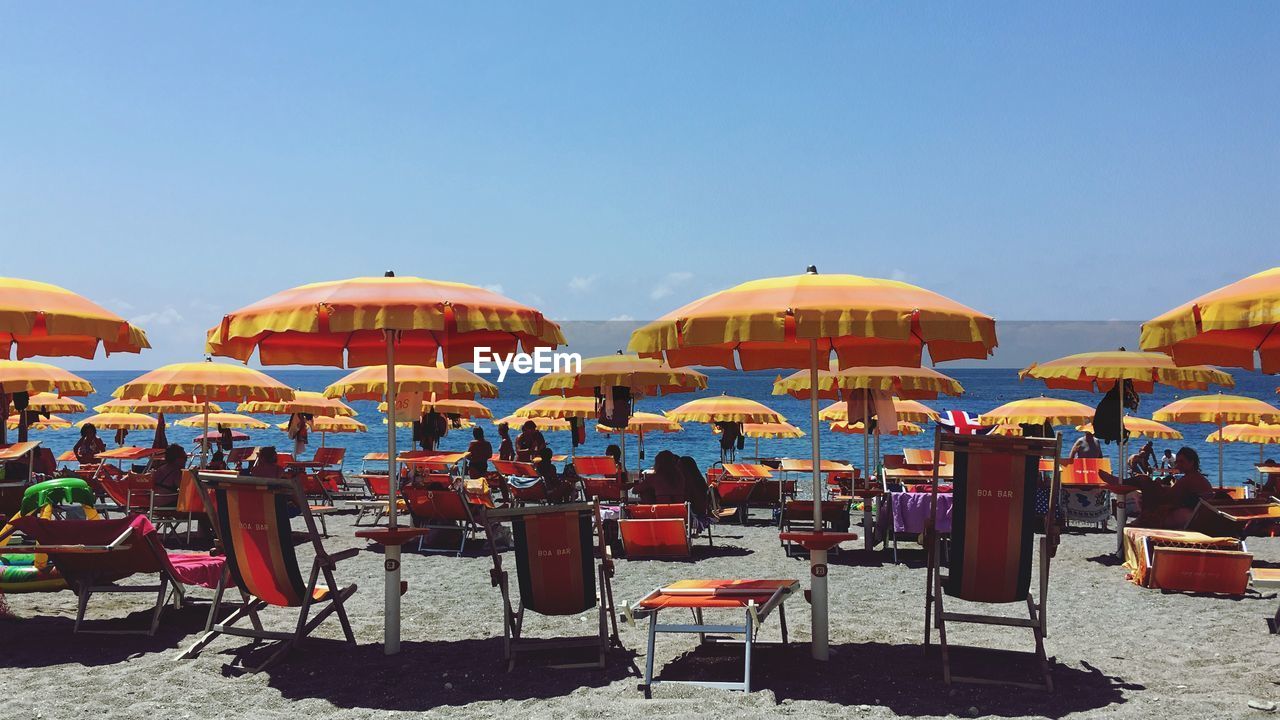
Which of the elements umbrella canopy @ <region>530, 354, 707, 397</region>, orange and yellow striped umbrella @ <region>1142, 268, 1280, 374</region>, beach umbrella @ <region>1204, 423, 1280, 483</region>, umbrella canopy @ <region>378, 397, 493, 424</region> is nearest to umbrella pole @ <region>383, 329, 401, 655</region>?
orange and yellow striped umbrella @ <region>1142, 268, 1280, 374</region>

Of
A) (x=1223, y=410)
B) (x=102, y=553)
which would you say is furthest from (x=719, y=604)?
(x=1223, y=410)

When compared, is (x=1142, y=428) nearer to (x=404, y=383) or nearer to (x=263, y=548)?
(x=404, y=383)

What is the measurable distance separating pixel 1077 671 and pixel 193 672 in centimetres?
449

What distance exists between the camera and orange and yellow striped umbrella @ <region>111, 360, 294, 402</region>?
10.3 meters

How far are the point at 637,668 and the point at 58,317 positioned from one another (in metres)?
4.01

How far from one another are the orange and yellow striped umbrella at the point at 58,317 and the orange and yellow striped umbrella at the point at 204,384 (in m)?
2.81

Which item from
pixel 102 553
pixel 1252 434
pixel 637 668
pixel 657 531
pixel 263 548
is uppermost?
pixel 1252 434

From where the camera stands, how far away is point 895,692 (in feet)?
16.0

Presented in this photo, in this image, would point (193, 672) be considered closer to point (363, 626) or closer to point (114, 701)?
point (114, 701)

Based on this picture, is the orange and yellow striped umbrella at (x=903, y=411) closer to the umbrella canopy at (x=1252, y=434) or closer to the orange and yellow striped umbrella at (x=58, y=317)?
the umbrella canopy at (x=1252, y=434)

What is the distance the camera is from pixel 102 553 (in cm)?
609

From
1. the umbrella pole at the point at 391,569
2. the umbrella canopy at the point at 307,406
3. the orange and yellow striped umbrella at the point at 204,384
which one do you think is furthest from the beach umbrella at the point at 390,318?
the umbrella canopy at the point at 307,406

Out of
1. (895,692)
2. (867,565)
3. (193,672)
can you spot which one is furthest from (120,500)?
(895,692)

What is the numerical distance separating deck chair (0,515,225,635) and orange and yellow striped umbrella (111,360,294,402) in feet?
13.2
